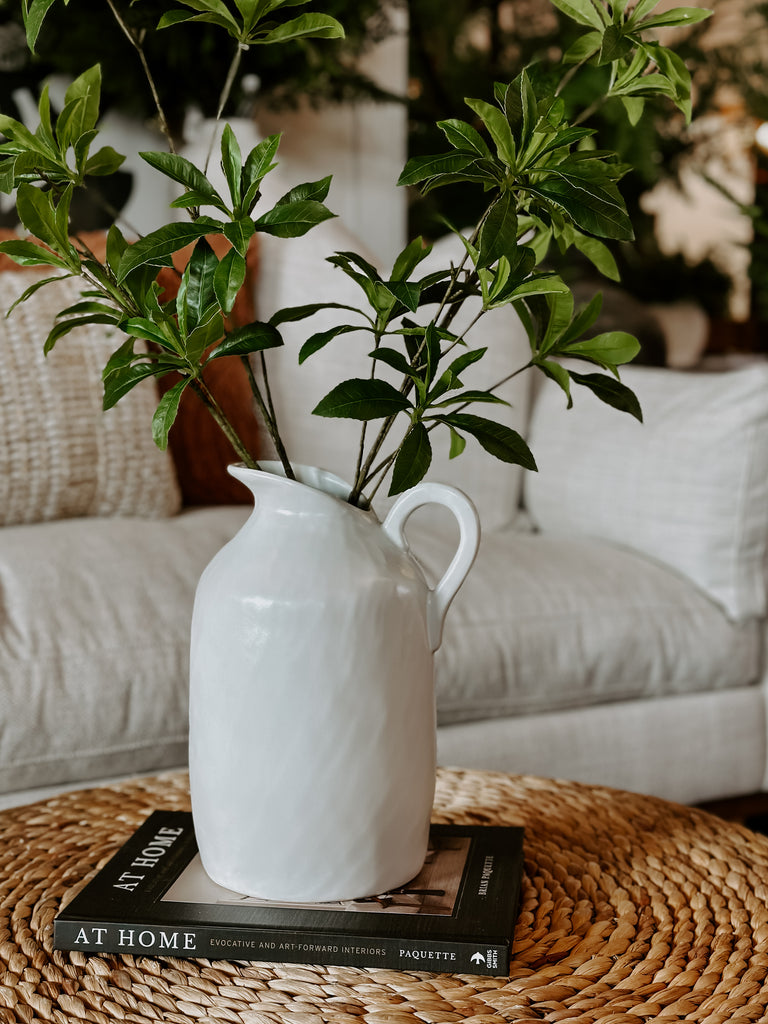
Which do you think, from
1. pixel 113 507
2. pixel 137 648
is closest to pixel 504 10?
pixel 113 507

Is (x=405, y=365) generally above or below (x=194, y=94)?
below

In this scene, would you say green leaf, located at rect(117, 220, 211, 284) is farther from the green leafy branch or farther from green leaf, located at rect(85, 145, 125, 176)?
green leaf, located at rect(85, 145, 125, 176)

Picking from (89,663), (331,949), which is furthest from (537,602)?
(331,949)

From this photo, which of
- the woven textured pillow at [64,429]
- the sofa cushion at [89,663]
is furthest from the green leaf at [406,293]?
the woven textured pillow at [64,429]

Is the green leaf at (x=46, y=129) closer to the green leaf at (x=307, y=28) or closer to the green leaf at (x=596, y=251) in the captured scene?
the green leaf at (x=307, y=28)

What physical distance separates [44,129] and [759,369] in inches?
42.5

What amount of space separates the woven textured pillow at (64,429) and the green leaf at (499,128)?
0.96 meters

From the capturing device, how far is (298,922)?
59 cm

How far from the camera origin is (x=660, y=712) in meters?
1.40

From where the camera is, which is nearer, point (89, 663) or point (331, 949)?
point (331, 949)

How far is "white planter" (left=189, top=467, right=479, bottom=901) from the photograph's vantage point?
1.96 feet

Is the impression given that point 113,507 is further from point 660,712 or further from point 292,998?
point 292,998

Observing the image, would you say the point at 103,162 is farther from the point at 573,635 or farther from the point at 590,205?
the point at 573,635

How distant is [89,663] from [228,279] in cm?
69
